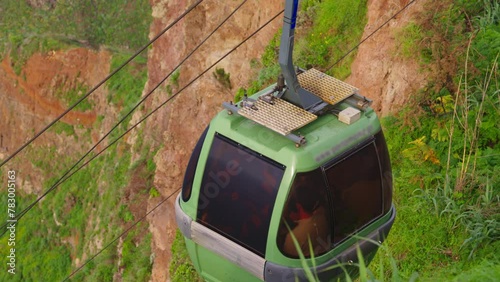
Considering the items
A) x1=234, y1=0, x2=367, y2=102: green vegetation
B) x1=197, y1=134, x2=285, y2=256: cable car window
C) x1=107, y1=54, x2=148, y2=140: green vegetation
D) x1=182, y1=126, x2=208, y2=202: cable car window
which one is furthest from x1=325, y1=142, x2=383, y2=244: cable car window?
x1=107, y1=54, x2=148, y2=140: green vegetation

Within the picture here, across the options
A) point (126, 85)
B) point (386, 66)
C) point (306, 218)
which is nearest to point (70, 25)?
point (126, 85)

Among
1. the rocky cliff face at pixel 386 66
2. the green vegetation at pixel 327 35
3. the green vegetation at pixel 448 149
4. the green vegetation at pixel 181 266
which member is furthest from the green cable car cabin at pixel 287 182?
the green vegetation at pixel 181 266

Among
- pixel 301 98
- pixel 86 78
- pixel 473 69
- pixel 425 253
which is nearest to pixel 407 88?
pixel 473 69

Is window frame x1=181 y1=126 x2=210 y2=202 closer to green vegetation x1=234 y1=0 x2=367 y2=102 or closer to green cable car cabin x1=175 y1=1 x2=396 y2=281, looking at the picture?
green cable car cabin x1=175 y1=1 x2=396 y2=281

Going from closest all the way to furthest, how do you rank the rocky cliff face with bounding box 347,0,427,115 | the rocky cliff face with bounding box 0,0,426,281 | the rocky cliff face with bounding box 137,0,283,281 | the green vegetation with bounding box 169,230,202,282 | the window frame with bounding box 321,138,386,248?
1. the window frame with bounding box 321,138,386,248
2. the rocky cliff face with bounding box 347,0,427,115
3. the rocky cliff face with bounding box 0,0,426,281
4. the green vegetation with bounding box 169,230,202,282
5. the rocky cliff face with bounding box 137,0,283,281

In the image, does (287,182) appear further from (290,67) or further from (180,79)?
(180,79)

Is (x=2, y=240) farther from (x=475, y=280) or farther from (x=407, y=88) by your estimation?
(x=475, y=280)
